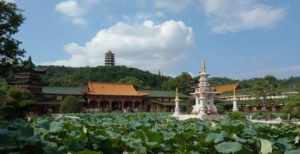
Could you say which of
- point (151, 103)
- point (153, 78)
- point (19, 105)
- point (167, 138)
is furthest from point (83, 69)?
point (167, 138)

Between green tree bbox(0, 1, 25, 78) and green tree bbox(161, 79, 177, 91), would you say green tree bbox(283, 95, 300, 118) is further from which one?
green tree bbox(161, 79, 177, 91)

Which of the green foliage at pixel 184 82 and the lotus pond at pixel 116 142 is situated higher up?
the green foliage at pixel 184 82

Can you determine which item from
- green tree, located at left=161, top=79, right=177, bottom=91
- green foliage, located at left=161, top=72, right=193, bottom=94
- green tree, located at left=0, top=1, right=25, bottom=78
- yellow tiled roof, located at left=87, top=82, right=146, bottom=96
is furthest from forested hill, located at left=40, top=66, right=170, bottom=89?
green tree, located at left=0, top=1, right=25, bottom=78

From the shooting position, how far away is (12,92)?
3444 cm

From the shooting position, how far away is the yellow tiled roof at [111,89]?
68975 mm

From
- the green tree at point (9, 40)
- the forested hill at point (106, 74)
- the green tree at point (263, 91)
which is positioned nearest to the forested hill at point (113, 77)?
the forested hill at point (106, 74)

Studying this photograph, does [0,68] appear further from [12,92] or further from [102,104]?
[102,104]

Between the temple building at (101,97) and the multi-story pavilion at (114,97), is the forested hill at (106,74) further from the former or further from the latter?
the multi-story pavilion at (114,97)

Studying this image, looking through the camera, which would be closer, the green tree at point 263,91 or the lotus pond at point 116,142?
the lotus pond at point 116,142

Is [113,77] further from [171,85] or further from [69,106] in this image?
[69,106]

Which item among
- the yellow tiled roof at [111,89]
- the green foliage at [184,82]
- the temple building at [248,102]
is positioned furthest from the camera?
the green foliage at [184,82]

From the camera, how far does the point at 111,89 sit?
2810 inches

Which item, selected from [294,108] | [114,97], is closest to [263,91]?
[114,97]

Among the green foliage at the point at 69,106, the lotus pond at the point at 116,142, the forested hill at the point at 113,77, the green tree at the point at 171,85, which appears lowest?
the green foliage at the point at 69,106
